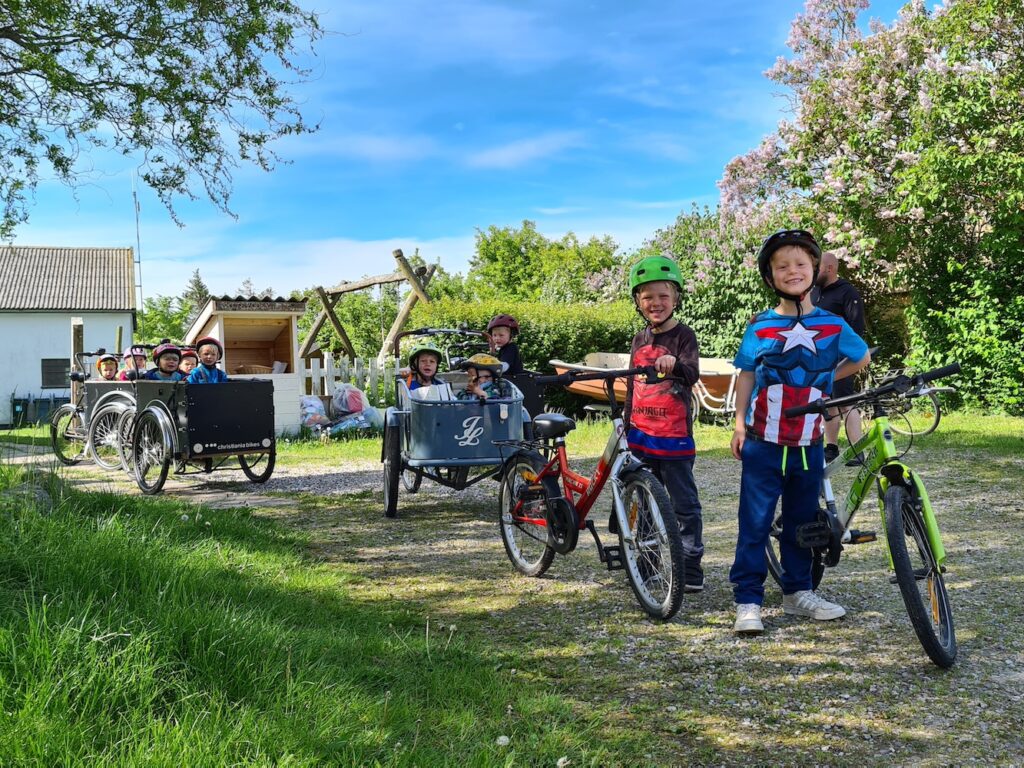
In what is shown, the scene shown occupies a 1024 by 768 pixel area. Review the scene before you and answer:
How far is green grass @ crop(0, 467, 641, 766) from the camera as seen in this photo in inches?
91.7

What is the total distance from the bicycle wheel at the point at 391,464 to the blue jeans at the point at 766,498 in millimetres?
3506

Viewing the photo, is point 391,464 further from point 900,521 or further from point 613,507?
point 900,521

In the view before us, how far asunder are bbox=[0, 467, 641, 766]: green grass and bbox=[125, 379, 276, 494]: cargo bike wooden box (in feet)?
11.9

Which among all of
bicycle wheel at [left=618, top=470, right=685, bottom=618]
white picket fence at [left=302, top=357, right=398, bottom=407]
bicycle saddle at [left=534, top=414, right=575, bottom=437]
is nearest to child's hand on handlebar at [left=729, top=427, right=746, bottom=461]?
bicycle wheel at [left=618, top=470, right=685, bottom=618]

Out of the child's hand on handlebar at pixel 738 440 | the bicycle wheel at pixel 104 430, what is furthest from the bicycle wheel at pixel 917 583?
the bicycle wheel at pixel 104 430

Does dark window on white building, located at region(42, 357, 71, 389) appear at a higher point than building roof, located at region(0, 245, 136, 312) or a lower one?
Answer: lower

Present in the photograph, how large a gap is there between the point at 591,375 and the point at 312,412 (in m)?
10.9

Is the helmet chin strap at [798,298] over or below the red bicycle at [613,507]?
over

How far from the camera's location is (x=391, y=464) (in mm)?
6883

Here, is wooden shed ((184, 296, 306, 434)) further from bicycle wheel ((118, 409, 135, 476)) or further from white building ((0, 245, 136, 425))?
white building ((0, 245, 136, 425))

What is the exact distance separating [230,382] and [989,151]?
11.6m

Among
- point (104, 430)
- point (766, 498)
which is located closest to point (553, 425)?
point (766, 498)

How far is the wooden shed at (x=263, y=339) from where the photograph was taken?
13820 mm

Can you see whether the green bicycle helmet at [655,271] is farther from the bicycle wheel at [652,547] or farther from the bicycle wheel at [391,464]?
the bicycle wheel at [391,464]
